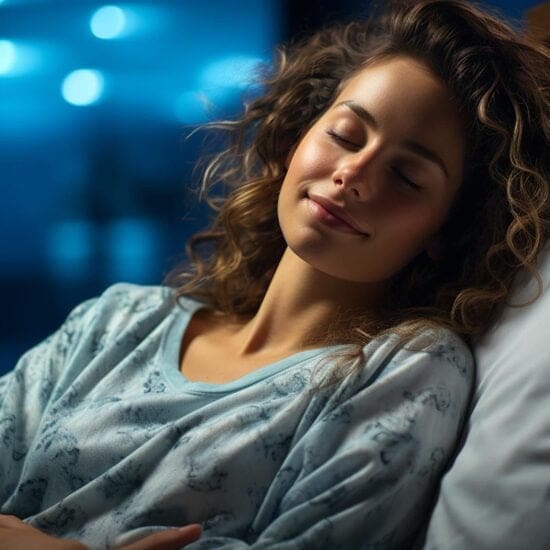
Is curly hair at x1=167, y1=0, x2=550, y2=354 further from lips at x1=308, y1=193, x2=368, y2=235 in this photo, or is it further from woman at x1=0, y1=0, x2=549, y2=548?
lips at x1=308, y1=193, x2=368, y2=235

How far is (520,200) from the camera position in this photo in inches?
41.4

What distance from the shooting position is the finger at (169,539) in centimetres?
85

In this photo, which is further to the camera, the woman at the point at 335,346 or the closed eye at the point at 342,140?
the closed eye at the point at 342,140

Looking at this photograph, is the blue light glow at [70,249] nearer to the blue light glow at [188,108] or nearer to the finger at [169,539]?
the blue light glow at [188,108]

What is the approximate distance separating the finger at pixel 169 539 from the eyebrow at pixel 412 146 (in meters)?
0.50

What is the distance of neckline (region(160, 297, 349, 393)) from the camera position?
1.03 m

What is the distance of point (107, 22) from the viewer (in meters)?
1.53

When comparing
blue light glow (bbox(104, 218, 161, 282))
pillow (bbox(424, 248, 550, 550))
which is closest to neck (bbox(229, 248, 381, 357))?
pillow (bbox(424, 248, 550, 550))

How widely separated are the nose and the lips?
A: 2cm

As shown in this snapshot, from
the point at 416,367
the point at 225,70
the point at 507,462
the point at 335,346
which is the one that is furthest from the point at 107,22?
the point at 507,462

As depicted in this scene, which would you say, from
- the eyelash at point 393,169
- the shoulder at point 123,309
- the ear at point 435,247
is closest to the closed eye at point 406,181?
the eyelash at point 393,169

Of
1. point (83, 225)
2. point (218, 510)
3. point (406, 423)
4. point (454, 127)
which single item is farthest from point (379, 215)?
point (83, 225)

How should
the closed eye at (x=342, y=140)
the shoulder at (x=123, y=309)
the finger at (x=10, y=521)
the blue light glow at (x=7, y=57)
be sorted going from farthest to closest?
1. the blue light glow at (x=7, y=57)
2. the shoulder at (x=123, y=309)
3. the closed eye at (x=342, y=140)
4. the finger at (x=10, y=521)

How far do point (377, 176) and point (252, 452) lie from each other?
349mm
